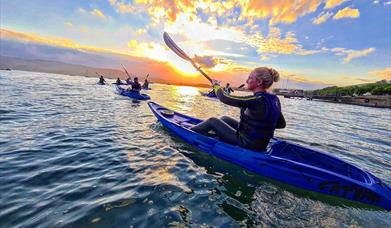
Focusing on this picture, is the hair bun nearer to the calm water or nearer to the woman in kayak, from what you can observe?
the woman in kayak

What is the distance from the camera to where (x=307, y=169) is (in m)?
5.35

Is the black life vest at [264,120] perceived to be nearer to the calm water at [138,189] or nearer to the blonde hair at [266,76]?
the blonde hair at [266,76]

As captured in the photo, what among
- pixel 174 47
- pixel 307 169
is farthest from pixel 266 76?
pixel 174 47

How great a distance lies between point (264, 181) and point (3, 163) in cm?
672

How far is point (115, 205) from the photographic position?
4215 millimetres

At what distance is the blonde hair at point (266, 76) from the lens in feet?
18.4

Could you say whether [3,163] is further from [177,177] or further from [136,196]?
[177,177]

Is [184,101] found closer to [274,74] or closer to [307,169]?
[274,74]

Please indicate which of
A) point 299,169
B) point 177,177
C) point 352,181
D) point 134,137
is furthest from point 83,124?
point 352,181

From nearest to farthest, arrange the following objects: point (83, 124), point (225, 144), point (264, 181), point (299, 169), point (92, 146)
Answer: point (299, 169)
point (264, 181)
point (225, 144)
point (92, 146)
point (83, 124)

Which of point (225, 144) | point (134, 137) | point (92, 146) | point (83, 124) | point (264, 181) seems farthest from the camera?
point (83, 124)

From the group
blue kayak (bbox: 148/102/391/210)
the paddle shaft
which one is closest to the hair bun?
blue kayak (bbox: 148/102/391/210)

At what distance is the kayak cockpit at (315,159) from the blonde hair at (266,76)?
7.21 feet

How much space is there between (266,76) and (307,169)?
247cm
